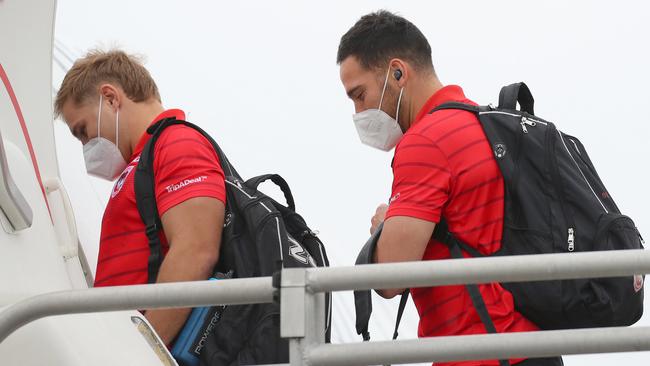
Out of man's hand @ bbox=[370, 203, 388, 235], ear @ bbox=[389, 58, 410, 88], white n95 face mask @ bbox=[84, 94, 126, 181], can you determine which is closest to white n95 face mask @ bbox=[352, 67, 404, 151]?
ear @ bbox=[389, 58, 410, 88]

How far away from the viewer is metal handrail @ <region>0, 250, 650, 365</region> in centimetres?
180

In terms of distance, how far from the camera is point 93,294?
1883 mm

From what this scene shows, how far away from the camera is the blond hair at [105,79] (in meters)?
3.92

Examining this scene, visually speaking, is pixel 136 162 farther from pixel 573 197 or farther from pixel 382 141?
pixel 573 197

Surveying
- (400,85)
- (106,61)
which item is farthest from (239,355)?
(106,61)

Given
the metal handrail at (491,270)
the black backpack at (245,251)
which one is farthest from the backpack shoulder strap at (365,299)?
the metal handrail at (491,270)

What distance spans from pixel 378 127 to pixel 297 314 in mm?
1829

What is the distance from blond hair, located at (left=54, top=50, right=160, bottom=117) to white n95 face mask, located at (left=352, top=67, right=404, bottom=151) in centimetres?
76

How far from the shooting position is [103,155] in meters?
3.94

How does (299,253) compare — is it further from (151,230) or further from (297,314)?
(297,314)

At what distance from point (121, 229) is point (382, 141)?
85 centimetres

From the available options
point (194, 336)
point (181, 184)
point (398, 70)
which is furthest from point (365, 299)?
point (398, 70)

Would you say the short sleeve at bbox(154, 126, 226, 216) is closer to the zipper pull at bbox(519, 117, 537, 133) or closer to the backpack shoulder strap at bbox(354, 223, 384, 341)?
the backpack shoulder strap at bbox(354, 223, 384, 341)

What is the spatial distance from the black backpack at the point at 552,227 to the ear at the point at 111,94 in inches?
46.9
